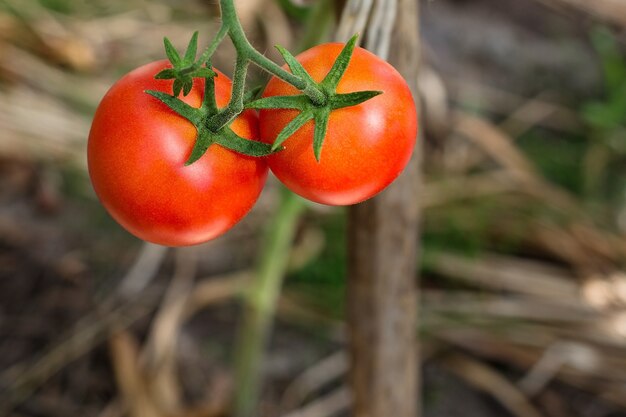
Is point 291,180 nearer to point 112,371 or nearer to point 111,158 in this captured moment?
point 111,158

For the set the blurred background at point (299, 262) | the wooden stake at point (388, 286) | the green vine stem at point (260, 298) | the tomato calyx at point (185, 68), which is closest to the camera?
the tomato calyx at point (185, 68)

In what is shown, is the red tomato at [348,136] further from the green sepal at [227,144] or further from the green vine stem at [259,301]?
the green vine stem at [259,301]

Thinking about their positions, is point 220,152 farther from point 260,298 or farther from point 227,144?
point 260,298

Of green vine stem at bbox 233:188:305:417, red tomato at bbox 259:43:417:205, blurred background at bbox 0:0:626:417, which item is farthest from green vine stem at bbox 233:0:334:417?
red tomato at bbox 259:43:417:205

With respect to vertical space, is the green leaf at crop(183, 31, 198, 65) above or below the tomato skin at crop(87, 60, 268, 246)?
above

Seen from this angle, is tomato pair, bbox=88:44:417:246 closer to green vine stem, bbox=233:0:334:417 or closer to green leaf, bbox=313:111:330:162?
green leaf, bbox=313:111:330:162

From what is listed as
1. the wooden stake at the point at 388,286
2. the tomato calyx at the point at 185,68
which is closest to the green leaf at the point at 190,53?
the tomato calyx at the point at 185,68
